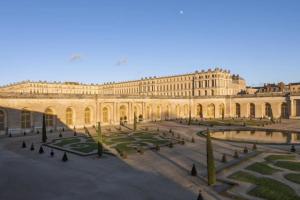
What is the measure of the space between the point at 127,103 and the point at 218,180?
48.4 metres

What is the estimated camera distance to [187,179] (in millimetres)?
21719

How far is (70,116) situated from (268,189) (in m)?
44.0

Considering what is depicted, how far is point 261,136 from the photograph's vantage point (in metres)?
46.6

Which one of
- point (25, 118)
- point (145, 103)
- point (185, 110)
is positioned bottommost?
point (185, 110)

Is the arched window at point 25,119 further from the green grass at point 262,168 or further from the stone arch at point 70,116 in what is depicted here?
the green grass at point 262,168

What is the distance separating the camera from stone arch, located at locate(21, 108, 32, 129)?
4859 cm

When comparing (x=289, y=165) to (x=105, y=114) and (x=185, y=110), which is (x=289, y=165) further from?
(x=185, y=110)

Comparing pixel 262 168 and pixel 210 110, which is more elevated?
pixel 210 110

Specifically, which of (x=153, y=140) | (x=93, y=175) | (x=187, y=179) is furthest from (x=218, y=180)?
(x=153, y=140)

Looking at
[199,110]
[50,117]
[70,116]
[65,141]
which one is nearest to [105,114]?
[70,116]

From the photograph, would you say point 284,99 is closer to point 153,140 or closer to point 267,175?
point 153,140

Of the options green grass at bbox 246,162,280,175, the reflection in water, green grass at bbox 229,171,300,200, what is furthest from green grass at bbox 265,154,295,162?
the reflection in water

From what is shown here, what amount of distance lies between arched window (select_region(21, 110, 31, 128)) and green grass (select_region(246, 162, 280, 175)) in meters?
37.3

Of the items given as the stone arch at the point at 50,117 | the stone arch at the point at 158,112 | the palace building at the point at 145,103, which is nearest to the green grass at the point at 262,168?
the palace building at the point at 145,103
